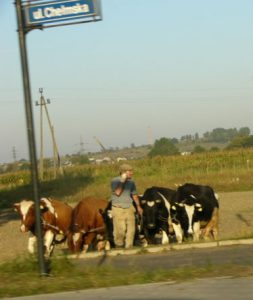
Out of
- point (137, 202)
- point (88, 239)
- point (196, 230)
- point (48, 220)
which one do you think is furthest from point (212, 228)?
point (48, 220)

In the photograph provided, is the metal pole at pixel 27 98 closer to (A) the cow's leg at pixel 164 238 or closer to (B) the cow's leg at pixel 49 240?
(B) the cow's leg at pixel 49 240

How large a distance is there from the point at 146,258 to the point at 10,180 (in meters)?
48.8

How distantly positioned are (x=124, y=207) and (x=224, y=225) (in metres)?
8.22

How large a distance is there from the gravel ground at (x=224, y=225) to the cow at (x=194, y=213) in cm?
59

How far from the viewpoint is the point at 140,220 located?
16.2 m

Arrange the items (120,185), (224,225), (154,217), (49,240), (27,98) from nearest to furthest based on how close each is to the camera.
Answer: (27,98) < (120,185) < (49,240) < (154,217) < (224,225)

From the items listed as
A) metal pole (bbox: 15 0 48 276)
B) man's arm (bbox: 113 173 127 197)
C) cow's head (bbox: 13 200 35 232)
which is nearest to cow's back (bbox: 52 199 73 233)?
cow's head (bbox: 13 200 35 232)

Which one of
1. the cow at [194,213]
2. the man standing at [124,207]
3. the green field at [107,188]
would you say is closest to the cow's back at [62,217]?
the man standing at [124,207]

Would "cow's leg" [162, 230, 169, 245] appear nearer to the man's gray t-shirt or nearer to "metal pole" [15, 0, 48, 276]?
the man's gray t-shirt

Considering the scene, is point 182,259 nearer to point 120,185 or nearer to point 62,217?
point 120,185

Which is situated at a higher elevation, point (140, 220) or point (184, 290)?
point (184, 290)

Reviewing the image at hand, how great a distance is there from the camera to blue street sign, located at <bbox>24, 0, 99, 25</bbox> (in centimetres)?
909

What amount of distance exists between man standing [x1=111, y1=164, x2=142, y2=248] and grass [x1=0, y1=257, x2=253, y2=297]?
4446 millimetres

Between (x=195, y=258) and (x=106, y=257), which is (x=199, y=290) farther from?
(x=106, y=257)
